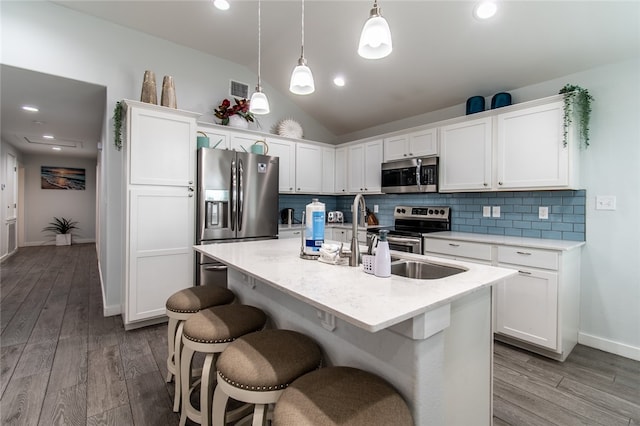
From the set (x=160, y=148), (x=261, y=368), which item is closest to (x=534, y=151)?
(x=261, y=368)

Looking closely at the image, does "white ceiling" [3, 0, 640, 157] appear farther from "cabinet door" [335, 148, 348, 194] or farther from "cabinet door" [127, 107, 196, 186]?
"cabinet door" [127, 107, 196, 186]

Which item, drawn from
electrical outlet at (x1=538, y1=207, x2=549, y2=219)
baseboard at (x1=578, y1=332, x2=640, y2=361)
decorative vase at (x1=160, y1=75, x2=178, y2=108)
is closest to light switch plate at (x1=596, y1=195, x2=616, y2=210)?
electrical outlet at (x1=538, y1=207, x2=549, y2=219)

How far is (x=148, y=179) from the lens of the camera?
2.92m

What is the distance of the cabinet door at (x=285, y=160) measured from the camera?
13.9 ft

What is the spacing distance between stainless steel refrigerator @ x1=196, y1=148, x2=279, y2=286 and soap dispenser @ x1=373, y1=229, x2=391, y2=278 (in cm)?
233

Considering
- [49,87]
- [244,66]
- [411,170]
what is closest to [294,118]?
[244,66]

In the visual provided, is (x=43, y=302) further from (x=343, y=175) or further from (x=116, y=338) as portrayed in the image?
(x=343, y=175)

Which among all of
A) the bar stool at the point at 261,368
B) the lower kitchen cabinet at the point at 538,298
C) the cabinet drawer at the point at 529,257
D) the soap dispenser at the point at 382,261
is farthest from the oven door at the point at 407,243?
the bar stool at the point at 261,368

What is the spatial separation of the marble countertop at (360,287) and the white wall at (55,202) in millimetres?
9314

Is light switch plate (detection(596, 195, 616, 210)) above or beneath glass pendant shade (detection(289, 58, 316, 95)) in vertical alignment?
beneath

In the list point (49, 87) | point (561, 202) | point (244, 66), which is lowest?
point (561, 202)

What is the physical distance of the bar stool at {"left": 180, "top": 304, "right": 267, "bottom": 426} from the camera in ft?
4.52

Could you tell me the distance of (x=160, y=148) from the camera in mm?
2982

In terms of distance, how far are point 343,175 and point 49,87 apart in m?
3.75
